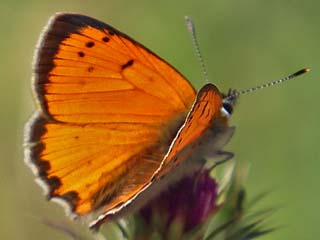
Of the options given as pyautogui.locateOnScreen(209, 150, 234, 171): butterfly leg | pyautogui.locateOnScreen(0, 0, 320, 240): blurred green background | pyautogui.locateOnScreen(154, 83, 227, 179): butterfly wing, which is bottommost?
pyautogui.locateOnScreen(0, 0, 320, 240): blurred green background

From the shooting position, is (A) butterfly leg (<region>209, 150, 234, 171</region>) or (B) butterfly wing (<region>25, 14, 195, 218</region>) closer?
(B) butterfly wing (<region>25, 14, 195, 218</region>)

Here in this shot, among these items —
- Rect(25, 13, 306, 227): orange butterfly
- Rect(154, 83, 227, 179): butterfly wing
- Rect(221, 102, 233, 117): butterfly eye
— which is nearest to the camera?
Rect(154, 83, 227, 179): butterfly wing

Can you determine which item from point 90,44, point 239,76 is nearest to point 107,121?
point 90,44

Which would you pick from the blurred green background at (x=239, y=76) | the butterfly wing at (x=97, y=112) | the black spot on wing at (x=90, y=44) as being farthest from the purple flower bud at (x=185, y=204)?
the blurred green background at (x=239, y=76)

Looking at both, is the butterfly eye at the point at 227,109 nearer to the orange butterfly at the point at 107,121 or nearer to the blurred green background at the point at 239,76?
the orange butterfly at the point at 107,121

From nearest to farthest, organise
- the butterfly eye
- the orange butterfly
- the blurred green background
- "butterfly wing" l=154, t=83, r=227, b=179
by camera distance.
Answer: "butterfly wing" l=154, t=83, r=227, b=179, the orange butterfly, the butterfly eye, the blurred green background

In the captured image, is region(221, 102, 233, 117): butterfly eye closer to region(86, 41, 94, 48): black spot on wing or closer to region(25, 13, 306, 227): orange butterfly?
region(25, 13, 306, 227): orange butterfly

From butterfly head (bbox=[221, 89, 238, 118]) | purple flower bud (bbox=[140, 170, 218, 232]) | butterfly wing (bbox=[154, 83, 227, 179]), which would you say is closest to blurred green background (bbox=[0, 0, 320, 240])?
purple flower bud (bbox=[140, 170, 218, 232])
